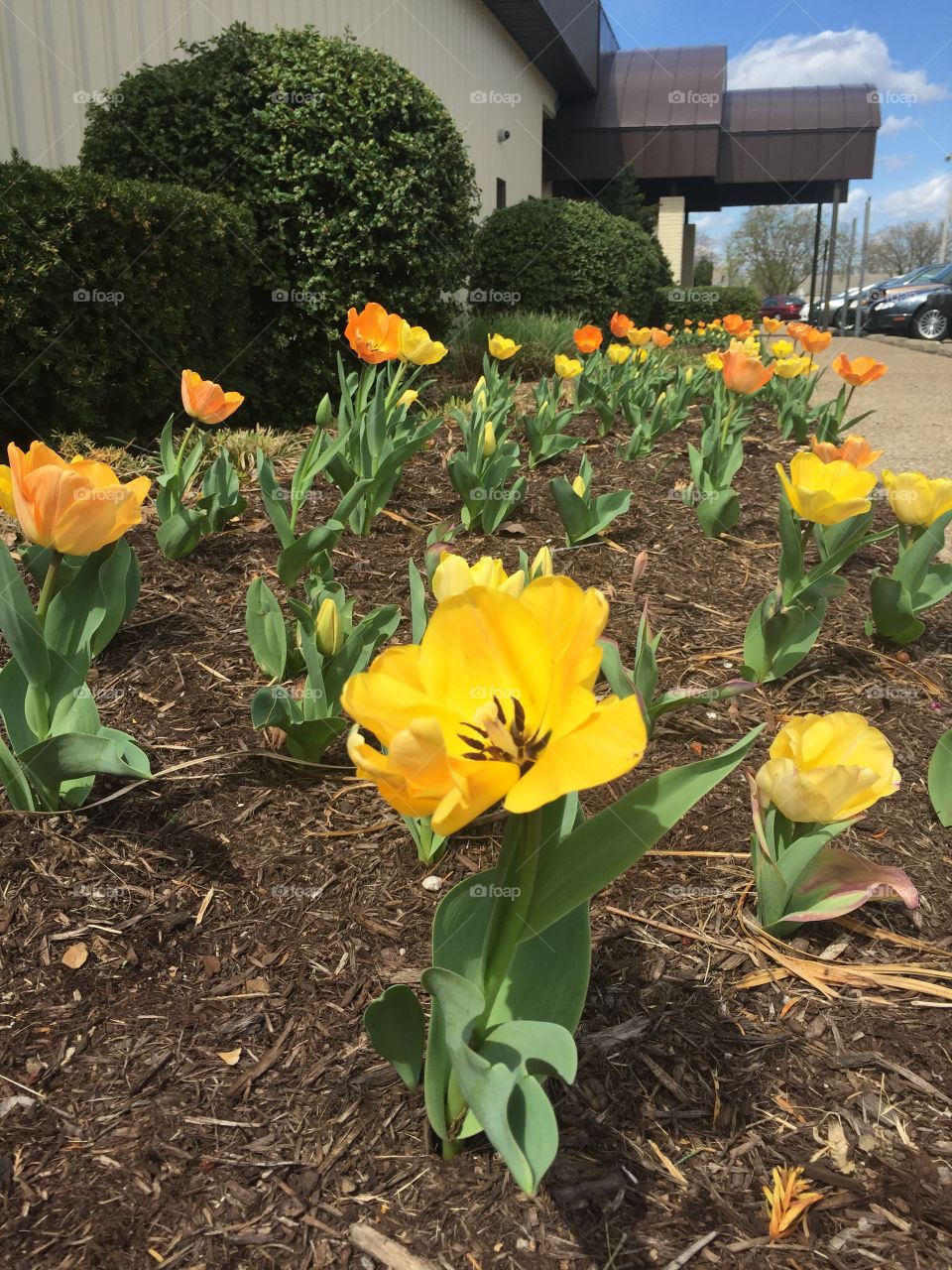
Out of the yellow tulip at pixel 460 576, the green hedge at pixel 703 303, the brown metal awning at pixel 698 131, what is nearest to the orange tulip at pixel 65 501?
the yellow tulip at pixel 460 576

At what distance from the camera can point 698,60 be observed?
23.7m

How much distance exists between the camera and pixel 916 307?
2144cm

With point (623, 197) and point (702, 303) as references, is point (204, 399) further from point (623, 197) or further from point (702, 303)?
point (702, 303)

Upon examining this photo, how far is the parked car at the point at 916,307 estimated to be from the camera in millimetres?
21031

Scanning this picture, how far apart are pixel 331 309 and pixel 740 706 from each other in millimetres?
4905

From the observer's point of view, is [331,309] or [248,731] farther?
[331,309]

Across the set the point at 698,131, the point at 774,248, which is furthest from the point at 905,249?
the point at 698,131

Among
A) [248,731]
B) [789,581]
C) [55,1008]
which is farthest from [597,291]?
[55,1008]

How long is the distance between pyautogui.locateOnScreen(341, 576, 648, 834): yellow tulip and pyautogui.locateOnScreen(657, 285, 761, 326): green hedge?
17915mm

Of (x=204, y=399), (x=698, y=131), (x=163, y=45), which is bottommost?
(x=204, y=399)

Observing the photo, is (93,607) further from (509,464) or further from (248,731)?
(509,464)

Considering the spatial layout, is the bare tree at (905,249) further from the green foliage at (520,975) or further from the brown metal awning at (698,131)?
the green foliage at (520,975)

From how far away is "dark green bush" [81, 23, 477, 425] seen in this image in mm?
5840

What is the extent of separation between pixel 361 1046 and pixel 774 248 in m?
57.4
